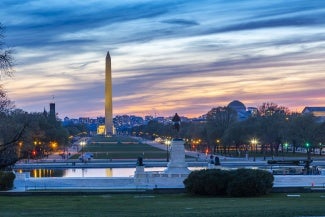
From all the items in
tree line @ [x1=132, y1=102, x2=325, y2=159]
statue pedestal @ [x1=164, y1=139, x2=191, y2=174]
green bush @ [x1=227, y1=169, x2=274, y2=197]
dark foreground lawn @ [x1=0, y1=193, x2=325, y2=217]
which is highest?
tree line @ [x1=132, y1=102, x2=325, y2=159]

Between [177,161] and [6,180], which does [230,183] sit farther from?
[6,180]

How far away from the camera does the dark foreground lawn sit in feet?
68.7

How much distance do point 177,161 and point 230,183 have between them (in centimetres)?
1178

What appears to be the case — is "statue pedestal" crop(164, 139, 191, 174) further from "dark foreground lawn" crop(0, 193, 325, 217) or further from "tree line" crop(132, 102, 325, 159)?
"tree line" crop(132, 102, 325, 159)

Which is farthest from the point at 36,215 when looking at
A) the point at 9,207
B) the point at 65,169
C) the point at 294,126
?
the point at 294,126

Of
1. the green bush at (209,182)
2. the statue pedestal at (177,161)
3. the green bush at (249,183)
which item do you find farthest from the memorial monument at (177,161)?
the green bush at (249,183)

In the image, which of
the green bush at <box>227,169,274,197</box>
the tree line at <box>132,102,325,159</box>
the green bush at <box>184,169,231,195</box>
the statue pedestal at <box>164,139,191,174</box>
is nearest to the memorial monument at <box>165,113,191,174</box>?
the statue pedestal at <box>164,139,191,174</box>

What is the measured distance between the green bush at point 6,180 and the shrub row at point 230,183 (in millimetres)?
9971

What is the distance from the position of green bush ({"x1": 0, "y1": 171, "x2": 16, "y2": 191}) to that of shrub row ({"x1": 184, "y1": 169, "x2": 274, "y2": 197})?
32.7 ft

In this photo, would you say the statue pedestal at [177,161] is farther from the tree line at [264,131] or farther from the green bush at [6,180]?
the tree line at [264,131]

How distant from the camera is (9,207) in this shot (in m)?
24.3

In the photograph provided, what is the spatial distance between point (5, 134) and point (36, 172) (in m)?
4.07

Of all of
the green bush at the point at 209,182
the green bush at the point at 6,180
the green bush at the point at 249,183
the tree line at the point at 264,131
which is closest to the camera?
the green bush at the point at 249,183

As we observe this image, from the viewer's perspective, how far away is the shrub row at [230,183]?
29906 millimetres
